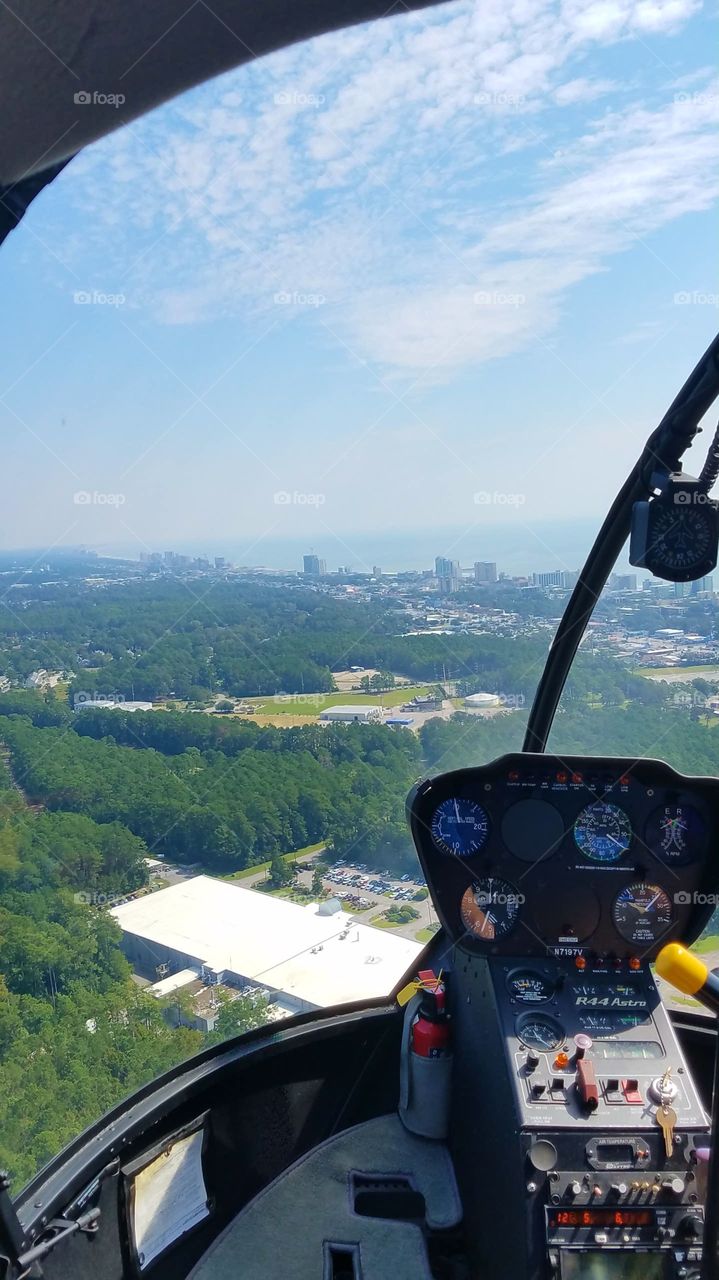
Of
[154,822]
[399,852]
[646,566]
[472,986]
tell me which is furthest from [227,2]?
[472,986]

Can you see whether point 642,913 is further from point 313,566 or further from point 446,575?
point 313,566

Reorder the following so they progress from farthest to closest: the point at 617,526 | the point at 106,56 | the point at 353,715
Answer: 1. the point at 353,715
2. the point at 617,526
3. the point at 106,56

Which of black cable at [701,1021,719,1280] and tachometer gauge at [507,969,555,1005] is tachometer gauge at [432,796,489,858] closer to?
tachometer gauge at [507,969,555,1005]

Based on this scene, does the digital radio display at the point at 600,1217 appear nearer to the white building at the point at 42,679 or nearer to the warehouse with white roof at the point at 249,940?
the warehouse with white roof at the point at 249,940

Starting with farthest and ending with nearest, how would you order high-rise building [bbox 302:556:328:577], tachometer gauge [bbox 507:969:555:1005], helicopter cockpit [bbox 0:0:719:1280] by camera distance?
high-rise building [bbox 302:556:328:577]
tachometer gauge [bbox 507:969:555:1005]
helicopter cockpit [bbox 0:0:719:1280]

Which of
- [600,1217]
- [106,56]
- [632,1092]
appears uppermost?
[106,56]

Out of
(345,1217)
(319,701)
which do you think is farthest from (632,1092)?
(319,701)

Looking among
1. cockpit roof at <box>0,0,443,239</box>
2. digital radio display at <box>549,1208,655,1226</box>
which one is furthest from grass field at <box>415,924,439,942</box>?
cockpit roof at <box>0,0,443,239</box>
